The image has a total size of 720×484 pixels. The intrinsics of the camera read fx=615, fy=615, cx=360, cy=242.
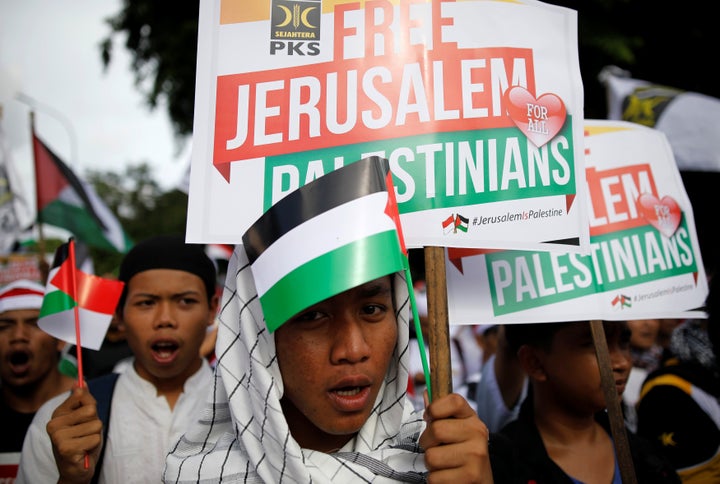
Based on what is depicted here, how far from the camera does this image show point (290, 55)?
1671 millimetres

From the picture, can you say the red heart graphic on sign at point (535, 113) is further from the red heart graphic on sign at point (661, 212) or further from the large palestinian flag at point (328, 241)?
the red heart graphic on sign at point (661, 212)

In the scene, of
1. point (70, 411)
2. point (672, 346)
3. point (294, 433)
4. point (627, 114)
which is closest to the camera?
point (294, 433)

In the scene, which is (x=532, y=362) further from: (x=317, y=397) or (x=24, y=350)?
(x=24, y=350)

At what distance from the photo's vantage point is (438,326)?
4.66ft

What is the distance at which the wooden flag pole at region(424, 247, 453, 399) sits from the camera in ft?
4.53

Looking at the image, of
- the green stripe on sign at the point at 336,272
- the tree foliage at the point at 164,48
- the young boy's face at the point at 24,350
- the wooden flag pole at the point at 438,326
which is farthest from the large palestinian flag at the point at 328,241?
the tree foliage at the point at 164,48

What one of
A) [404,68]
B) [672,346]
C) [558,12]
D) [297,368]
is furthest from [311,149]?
[672,346]

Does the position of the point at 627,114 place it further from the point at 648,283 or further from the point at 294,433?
the point at 294,433

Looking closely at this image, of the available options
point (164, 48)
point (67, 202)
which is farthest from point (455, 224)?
point (164, 48)

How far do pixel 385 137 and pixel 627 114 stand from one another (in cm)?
319

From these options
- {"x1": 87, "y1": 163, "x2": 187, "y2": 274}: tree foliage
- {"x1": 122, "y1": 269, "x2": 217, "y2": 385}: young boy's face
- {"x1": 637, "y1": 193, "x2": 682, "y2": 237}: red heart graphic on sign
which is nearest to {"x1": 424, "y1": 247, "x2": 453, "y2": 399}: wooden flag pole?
{"x1": 637, "y1": 193, "x2": 682, "y2": 237}: red heart graphic on sign

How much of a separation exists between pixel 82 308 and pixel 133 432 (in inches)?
20.3

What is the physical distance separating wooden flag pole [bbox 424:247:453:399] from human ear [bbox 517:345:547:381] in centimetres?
99

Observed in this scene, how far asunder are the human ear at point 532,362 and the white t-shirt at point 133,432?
119cm
